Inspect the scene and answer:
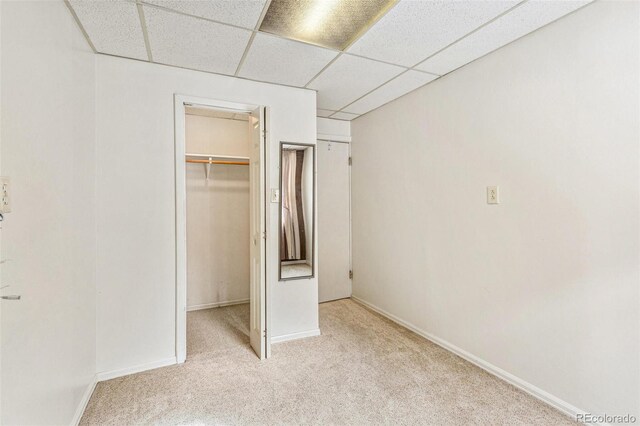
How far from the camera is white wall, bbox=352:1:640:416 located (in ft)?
5.20

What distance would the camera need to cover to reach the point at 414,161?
2.96 metres

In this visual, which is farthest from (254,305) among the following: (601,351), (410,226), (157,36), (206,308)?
(601,351)

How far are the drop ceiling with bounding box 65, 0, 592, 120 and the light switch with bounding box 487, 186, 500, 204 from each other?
1007 millimetres

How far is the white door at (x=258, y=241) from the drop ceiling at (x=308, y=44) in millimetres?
510

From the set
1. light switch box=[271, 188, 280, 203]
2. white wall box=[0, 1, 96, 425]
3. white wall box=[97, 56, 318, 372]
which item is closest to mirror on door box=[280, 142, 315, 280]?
light switch box=[271, 188, 280, 203]

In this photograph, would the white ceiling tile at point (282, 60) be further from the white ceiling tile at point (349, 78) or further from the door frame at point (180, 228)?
the door frame at point (180, 228)

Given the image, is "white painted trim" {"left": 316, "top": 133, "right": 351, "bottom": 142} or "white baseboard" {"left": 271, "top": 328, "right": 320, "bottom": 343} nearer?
"white baseboard" {"left": 271, "top": 328, "right": 320, "bottom": 343}

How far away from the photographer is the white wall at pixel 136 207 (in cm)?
220

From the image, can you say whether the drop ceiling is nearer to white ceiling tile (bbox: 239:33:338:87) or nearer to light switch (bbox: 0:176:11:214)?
white ceiling tile (bbox: 239:33:338:87)

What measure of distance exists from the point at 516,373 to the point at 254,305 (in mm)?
2045

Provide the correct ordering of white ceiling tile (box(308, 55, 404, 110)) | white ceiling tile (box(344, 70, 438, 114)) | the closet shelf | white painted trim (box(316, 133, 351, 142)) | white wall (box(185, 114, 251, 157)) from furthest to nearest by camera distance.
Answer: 1. white painted trim (box(316, 133, 351, 142))
2. white wall (box(185, 114, 251, 157))
3. the closet shelf
4. white ceiling tile (box(344, 70, 438, 114))
5. white ceiling tile (box(308, 55, 404, 110))

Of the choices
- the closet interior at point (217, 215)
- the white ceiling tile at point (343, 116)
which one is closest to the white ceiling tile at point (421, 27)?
the white ceiling tile at point (343, 116)

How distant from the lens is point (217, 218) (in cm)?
373

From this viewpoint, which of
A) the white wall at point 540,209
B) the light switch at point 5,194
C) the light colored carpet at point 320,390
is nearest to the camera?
the light switch at point 5,194
